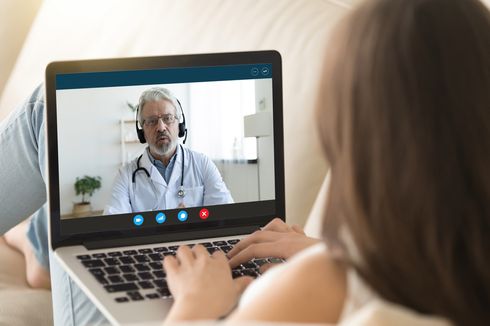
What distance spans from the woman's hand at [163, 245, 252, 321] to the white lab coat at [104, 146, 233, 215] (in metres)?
0.25

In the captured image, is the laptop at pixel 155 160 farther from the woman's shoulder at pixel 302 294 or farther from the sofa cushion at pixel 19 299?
the woman's shoulder at pixel 302 294

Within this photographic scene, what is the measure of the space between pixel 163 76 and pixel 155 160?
12 cm

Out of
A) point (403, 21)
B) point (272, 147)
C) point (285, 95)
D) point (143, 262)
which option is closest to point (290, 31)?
point (285, 95)

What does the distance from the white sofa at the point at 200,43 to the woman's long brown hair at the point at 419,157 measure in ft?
2.52

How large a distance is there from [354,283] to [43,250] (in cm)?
106

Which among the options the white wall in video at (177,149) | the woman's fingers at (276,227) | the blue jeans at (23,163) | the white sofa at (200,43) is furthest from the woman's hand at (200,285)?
A: the white sofa at (200,43)

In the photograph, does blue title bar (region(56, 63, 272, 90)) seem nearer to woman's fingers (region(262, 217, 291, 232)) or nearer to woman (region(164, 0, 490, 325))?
woman's fingers (region(262, 217, 291, 232))

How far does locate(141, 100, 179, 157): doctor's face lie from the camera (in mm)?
1211

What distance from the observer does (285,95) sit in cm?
167

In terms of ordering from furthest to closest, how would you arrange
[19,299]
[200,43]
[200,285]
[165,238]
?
[200,43] < [19,299] < [165,238] < [200,285]

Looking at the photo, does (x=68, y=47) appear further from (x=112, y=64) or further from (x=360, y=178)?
(x=360, y=178)

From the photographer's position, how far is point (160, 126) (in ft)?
4.01

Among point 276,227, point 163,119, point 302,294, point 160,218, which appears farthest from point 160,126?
point 302,294

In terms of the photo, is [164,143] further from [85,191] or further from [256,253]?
[256,253]
